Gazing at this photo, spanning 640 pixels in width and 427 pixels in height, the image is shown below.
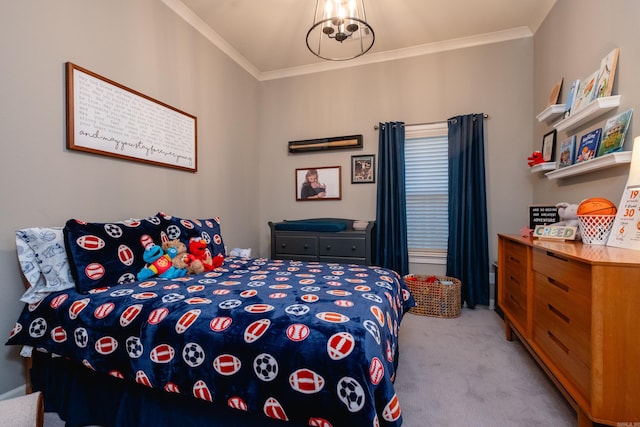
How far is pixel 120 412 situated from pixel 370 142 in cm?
324

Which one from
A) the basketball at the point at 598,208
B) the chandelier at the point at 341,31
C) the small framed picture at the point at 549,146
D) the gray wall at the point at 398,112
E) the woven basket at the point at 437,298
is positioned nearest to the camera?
the basketball at the point at 598,208

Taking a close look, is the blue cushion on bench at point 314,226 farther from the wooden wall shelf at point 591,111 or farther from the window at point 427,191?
the wooden wall shelf at point 591,111

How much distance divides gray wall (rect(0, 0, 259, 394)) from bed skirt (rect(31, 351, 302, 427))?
1.05ft

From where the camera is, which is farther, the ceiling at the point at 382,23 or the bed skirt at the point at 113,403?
the ceiling at the point at 382,23

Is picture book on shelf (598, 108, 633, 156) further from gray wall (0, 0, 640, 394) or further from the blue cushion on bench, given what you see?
the blue cushion on bench

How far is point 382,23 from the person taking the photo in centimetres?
294

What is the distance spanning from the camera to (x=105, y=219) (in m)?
2.06

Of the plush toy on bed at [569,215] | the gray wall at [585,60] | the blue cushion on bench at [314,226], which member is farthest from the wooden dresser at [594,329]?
the blue cushion on bench at [314,226]

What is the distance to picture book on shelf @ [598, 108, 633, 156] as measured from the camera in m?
1.69

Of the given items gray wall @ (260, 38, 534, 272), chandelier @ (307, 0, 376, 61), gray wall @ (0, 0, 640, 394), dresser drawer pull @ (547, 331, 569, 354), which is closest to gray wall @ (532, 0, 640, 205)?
gray wall @ (0, 0, 640, 394)

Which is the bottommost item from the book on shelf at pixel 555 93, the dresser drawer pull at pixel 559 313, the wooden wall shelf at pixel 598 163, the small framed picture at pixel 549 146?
the dresser drawer pull at pixel 559 313

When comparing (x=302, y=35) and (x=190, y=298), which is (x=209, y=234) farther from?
(x=302, y=35)

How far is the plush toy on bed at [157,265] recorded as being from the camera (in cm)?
178

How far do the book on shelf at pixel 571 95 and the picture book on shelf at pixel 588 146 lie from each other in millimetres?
299
